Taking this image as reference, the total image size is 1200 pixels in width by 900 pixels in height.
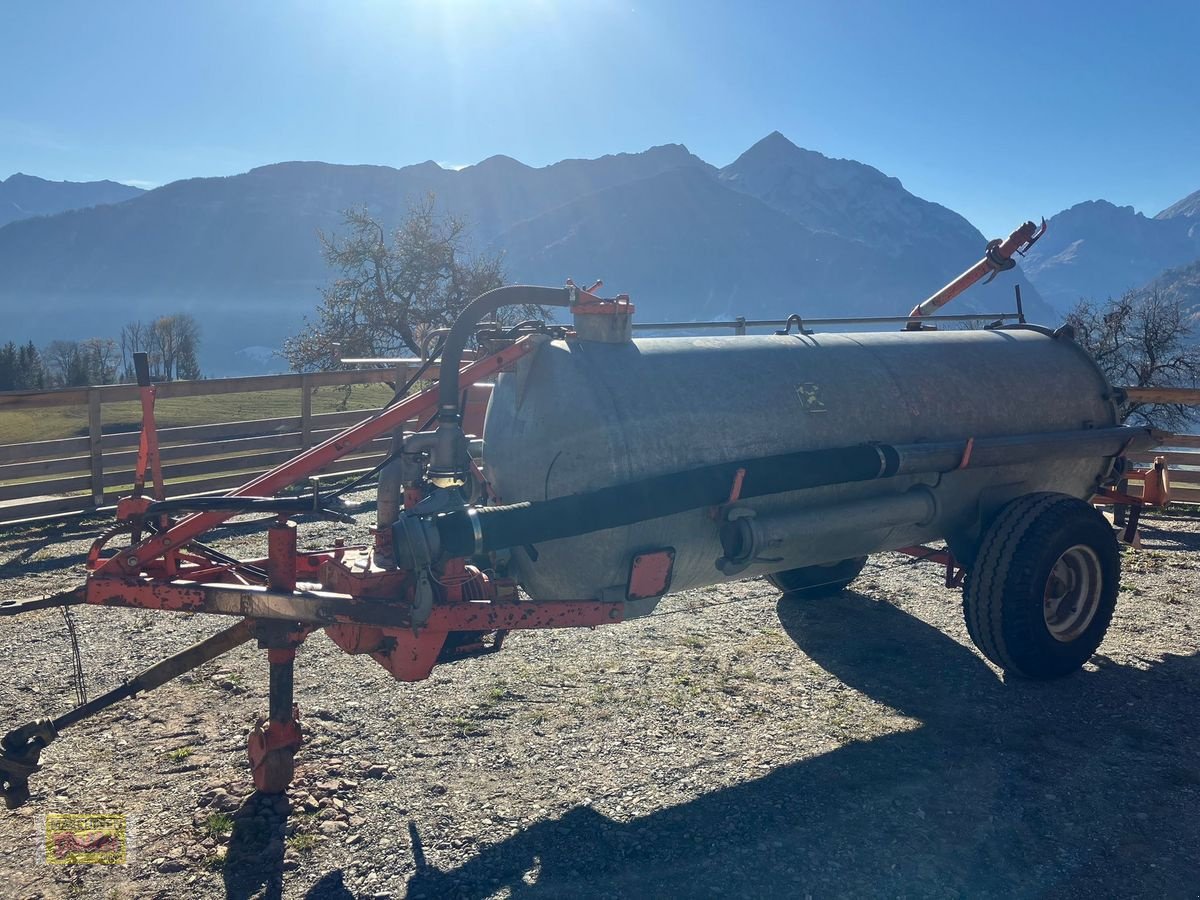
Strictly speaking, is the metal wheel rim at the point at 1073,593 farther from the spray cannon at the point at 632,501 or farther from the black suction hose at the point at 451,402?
the black suction hose at the point at 451,402

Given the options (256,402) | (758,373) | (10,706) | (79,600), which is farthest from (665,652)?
(256,402)

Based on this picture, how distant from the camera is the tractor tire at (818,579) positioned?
24.1 ft

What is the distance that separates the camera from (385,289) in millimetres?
25562

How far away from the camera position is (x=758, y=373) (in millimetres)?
5199

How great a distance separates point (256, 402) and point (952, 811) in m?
22.5

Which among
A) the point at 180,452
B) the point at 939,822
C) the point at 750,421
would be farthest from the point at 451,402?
the point at 180,452

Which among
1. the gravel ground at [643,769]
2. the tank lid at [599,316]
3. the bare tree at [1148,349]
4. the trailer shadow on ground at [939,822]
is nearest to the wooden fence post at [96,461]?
the gravel ground at [643,769]

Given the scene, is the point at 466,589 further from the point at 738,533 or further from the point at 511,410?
the point at 738,533

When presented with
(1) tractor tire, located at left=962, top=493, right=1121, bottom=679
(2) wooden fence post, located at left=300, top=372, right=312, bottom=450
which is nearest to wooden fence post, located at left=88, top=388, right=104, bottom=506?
(2) wooden fence post, located at left=300, top=372, right=312, bottom=450

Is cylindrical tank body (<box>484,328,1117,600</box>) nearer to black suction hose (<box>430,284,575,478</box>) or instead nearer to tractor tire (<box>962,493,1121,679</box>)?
tractor tire (<box>962,493,1121,679</box>)

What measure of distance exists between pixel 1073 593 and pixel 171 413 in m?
19.6

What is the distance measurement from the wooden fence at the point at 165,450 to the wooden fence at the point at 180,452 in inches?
0.4

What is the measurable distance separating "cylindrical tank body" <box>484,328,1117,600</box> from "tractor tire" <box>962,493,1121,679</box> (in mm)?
360

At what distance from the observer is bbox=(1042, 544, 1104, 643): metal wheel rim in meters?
5.91
